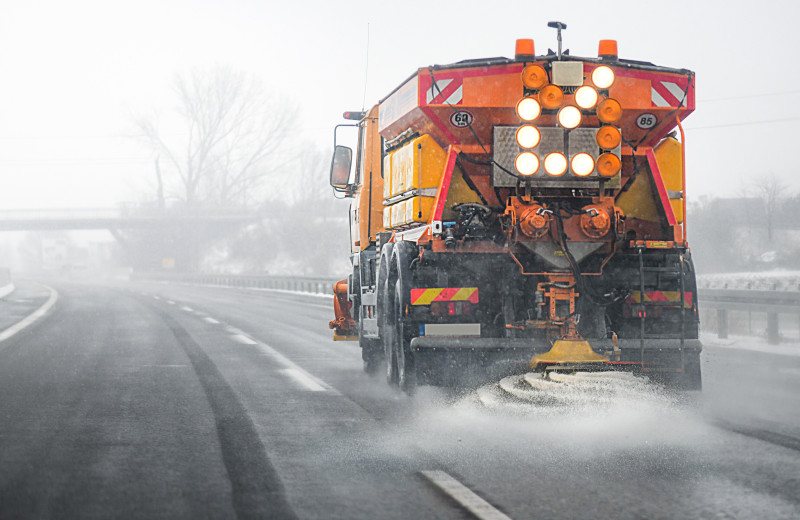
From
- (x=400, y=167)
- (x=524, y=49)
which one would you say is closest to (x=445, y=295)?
(x=400, y=167)

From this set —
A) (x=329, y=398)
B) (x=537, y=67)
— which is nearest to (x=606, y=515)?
(x=537, y=67)

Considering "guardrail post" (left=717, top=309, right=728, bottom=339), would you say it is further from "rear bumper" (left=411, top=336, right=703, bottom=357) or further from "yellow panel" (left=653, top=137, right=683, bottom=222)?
"rear bumper" (left=411, top=336, right=703, bottom=357)

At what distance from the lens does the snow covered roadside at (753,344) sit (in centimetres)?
1209

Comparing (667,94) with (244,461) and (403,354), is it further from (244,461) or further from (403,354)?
(244,461)

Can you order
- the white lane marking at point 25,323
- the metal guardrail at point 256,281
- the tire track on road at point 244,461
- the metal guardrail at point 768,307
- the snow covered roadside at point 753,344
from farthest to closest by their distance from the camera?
the metal guardrail at point 256,281 → the white lane marking at point 25,323 → the metal guardrail at point 768,307 → the snow covered roadside at point 753,344 → the tire track on road at point 244,461

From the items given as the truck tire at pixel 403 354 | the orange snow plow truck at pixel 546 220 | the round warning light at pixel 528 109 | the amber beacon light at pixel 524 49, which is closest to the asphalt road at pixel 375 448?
the truck tire at pixel 403 354

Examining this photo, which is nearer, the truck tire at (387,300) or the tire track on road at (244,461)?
the tire track on road at (244,461)

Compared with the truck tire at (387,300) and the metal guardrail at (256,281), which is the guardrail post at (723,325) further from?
the metal guardrail at (256,281)

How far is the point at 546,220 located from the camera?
6.75 meters

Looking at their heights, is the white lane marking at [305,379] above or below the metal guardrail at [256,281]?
below

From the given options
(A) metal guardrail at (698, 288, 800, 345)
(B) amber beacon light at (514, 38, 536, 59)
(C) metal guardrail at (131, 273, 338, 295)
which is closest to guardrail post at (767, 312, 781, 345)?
(A) metal guardrail at (698, 288, 800, 345)

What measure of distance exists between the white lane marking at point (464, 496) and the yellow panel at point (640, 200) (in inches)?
118

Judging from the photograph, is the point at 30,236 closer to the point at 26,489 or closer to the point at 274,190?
the point at 274,190

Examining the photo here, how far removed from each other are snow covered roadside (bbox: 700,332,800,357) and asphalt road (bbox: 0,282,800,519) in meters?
2.16
